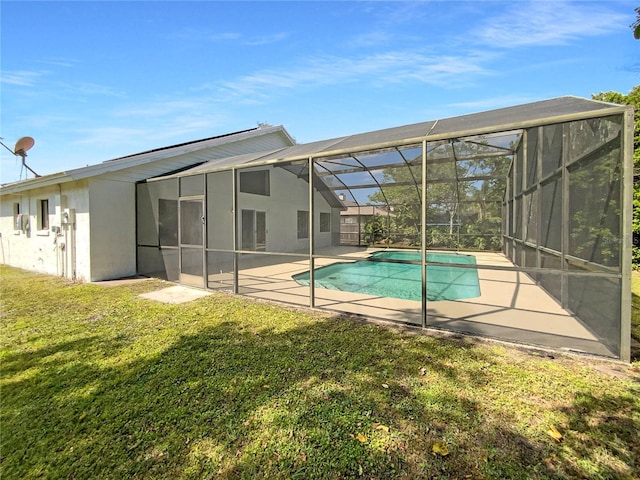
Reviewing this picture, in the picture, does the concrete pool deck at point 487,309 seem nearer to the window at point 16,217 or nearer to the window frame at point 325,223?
the window frame at point 325,223

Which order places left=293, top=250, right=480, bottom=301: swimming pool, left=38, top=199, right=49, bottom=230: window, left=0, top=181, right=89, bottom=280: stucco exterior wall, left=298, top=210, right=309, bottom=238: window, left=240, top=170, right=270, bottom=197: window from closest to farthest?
left=293, top=250, right=480, bottom=301: swimming pool < left=0, top=181, right=89, bottom=280: stucco exterior wall < left=38, top=199, right=49, bottom=230: window < left=240, top=170, right=270, bottom=197: window < left=298, top=210, right=309, bottom=238: window

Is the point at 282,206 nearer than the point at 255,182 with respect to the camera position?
No

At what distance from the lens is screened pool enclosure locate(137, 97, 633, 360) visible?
10.5 feet

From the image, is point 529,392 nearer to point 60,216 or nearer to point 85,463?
point 85,463

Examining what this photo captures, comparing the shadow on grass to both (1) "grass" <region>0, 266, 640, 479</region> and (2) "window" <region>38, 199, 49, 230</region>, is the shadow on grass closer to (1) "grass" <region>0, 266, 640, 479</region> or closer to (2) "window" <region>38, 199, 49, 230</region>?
(1) "grass" <region>0, 266, 640, 479</region>

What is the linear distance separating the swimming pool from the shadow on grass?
2848mm

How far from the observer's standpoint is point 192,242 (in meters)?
6.55

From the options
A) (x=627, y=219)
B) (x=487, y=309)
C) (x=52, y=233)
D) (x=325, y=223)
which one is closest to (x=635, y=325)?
(x=487, y=309)

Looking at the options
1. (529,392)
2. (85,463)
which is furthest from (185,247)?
(529,392)

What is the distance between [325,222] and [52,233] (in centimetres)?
1079

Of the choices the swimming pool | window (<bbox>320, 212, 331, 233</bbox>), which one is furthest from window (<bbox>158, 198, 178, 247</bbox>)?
window (<bbox>320, 212, 331, 233</bbox>)

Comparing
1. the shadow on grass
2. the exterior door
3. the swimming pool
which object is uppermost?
the exterior door

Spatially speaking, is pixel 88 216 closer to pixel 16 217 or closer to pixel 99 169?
pixel 99 169

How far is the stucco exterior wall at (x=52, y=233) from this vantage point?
7.39 metres
